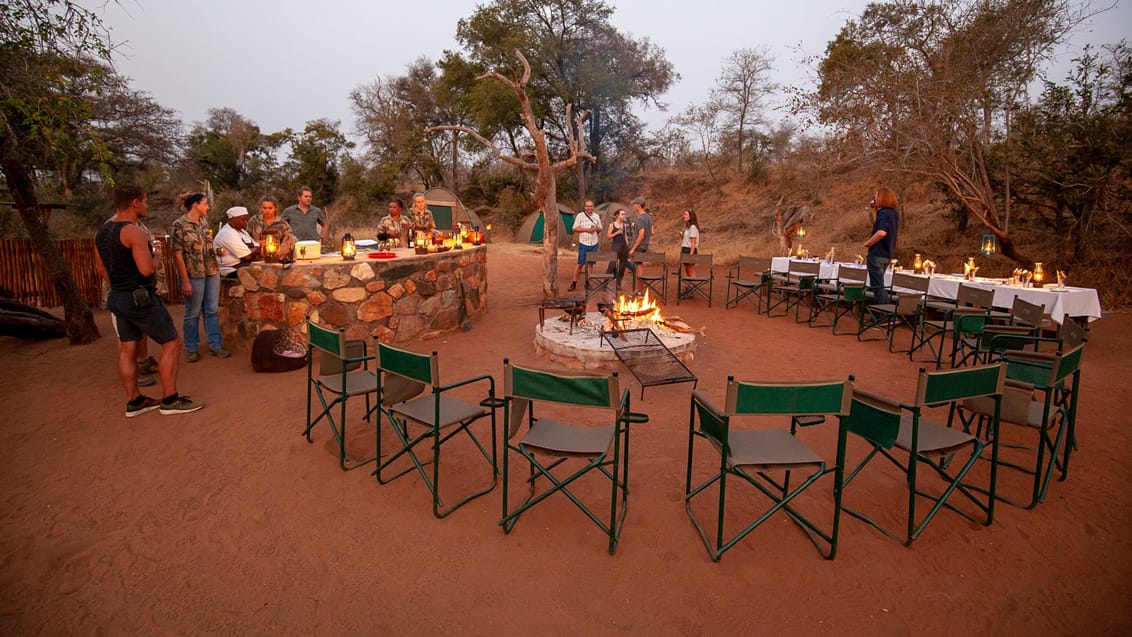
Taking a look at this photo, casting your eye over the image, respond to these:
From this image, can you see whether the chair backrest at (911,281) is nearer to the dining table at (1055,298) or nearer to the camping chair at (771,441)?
the dining table at (1055,298)

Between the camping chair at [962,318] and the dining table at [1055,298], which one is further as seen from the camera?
the dining table at [1055,298]

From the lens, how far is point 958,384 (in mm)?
2701

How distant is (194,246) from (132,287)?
1491 millimetres

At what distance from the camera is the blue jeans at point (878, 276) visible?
7.41 m

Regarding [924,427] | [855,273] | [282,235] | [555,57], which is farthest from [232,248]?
[555,57]

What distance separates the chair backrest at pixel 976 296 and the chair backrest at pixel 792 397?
4.47 metres

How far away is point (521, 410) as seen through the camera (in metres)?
2.96

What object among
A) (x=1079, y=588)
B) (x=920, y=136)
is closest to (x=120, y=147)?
(x=920, y=136)

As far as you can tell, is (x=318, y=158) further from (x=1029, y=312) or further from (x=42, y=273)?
(x=1029, y=312)

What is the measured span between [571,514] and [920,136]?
9.60 meters

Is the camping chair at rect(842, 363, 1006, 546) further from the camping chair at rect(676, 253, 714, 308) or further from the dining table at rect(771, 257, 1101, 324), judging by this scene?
the camping chair at rect(676, 253, 714, 308)

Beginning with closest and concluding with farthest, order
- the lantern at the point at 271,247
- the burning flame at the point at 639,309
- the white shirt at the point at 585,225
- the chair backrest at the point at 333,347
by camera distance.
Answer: the chair backrest at the point at 333,347
the lantern at the point at 271,247
the burning flame at the point at 639,309
the white shirt at the point at 585,225

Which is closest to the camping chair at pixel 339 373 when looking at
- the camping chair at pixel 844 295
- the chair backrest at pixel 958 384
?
the chair backrest at pixel 958 384

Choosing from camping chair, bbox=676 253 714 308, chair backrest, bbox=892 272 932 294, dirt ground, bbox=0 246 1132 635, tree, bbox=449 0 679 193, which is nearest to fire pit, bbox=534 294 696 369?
dirt ground, bbox=0 246 1132 635
